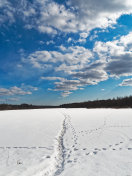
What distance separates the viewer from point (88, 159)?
4.95 metres

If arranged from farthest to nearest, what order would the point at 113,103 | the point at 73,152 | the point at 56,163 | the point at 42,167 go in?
the point at 113,103
the point at 73,152
the point at 56,163
the point at 42,167

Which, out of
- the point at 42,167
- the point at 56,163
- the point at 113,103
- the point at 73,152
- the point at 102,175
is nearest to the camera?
the point at 102,175

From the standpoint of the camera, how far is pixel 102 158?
4961mm

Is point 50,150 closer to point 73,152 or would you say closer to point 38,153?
point 38,153

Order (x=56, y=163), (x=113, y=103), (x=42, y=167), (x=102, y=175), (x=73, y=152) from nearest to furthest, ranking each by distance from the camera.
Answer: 1. (x=102, y=175)
2. (x=42, y=167)
3. (x=56, y=163)
4. (x=73, y=152)
5. (x=113, y=103)

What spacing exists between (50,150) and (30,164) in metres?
1.48

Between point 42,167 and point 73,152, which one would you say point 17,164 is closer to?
point 42,167

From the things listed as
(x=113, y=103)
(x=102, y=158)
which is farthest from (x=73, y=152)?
(x=113, y=103)

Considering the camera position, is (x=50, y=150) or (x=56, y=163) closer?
(x=56, y=163)

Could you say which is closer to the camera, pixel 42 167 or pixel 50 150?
pixel 42 167

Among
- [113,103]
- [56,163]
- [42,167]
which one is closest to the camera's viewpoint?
[42,167]

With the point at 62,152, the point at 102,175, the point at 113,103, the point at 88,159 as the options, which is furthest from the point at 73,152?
the point at 113,103

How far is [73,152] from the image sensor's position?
5.70 m

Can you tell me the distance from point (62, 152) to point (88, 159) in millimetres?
1289
